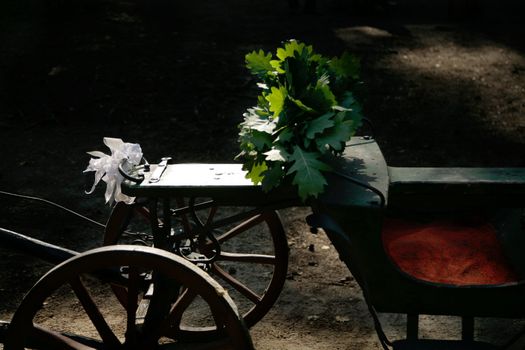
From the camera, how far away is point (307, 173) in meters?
2.58

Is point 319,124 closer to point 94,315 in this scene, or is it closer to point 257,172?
point 257,172

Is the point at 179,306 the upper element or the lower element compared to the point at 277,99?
lower

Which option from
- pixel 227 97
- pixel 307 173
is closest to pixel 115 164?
pixel 307 173

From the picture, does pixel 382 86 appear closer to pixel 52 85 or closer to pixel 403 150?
pixel 403 150

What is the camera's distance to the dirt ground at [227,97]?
4.28 metres

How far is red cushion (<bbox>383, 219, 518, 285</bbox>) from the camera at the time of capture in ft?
10.4

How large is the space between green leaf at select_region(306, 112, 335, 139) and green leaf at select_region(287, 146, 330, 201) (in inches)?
2.9

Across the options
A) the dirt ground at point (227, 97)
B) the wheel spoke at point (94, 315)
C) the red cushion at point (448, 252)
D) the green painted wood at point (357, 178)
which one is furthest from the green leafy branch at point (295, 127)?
the dirt ground at point (227, 97)

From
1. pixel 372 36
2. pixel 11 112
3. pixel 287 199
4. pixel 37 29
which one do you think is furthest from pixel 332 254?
pixel 37 29

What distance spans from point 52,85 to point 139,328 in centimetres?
525

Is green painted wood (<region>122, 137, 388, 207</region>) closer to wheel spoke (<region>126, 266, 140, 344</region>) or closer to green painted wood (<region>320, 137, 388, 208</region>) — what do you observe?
green painted wood (<region>320, 137, 388, 208</region>)

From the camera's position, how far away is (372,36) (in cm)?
930

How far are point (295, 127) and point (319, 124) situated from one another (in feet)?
0.34

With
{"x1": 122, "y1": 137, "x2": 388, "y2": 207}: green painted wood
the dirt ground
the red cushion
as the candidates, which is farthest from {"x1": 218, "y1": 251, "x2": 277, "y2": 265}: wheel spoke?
{"x1": 122, "y1": 137, "x2": 388, "y2": 207}: green painted wood
